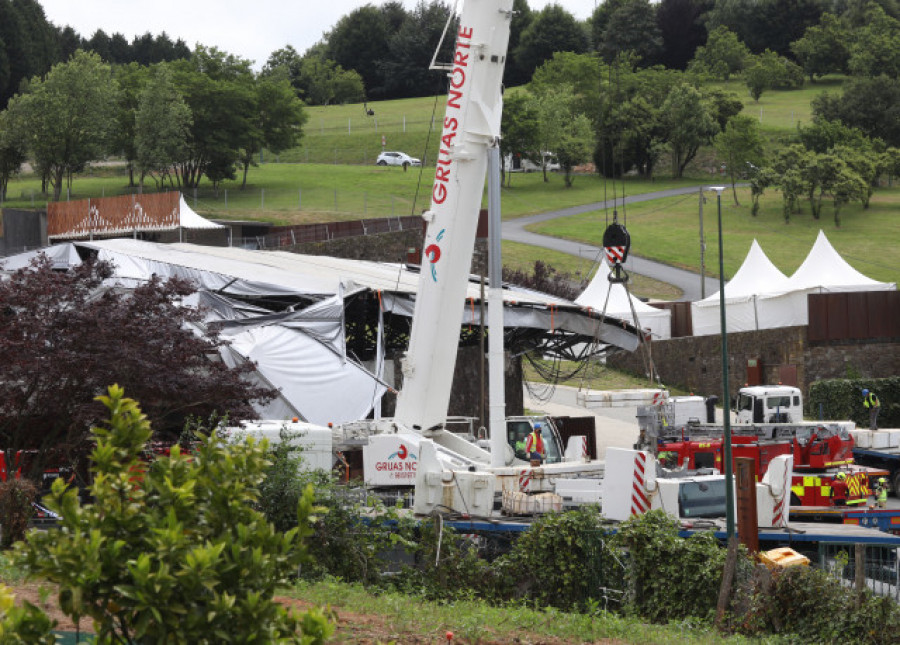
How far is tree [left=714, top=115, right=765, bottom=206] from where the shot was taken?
3381 inches

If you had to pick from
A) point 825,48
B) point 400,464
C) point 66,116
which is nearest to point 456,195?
point 400,464

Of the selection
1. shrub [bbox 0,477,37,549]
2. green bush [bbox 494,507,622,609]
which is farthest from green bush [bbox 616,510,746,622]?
shrub [bbox 0,477,37,549]

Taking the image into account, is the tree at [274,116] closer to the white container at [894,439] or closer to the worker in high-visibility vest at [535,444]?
the white container at [894,439]

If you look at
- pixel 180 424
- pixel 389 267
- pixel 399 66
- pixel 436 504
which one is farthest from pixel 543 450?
pixel 399 66

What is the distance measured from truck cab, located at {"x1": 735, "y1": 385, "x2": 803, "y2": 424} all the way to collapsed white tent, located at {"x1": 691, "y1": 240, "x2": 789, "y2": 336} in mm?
16680

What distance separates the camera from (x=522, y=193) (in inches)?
3627

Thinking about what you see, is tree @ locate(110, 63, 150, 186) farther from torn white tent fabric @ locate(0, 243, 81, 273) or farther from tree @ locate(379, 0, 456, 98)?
tree @ locate(379, 0, 456, 98)

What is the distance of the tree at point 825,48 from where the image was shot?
123250mm

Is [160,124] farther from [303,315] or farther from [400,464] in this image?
[400,464]

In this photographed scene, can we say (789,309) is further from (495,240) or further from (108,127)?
(108,127)

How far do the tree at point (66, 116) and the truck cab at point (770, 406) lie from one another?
1932 inches

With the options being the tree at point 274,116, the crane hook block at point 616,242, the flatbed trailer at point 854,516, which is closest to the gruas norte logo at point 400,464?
the crane hook block at point 616,242

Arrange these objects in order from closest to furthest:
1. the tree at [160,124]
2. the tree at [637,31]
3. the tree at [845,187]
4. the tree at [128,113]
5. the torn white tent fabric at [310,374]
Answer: the torn white tent fabric at [310,374], the tree at [160,124], the tree at [845,187], the tree at [128,113], the tree at [637,31]

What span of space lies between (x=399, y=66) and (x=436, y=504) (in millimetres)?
126877
